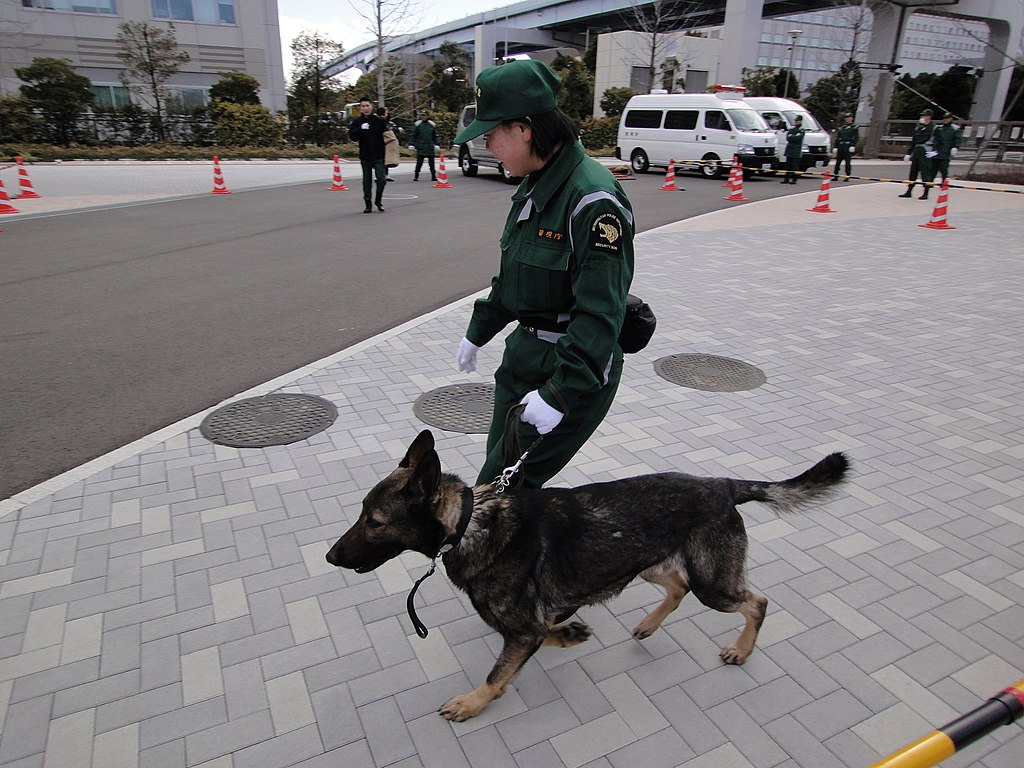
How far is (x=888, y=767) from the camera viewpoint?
149cm

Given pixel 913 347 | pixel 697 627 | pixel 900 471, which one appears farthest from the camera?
pixel 913 347

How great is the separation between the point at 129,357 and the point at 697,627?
5.47m

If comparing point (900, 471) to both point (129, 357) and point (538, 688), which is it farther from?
point (129, 357)

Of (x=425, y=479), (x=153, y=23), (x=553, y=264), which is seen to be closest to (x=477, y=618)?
(x=425, y=479)

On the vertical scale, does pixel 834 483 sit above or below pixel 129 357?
above

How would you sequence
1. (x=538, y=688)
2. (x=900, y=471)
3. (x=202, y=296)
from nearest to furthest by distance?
(x=538, y=688) → (x=900, y=471) → (x=202, y=296)

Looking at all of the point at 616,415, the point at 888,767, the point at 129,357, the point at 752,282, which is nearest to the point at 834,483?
the point at 888,767

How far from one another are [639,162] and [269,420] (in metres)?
21.8

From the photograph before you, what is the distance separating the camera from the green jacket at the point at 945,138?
15.2 m

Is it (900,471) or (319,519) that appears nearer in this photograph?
(319,519)

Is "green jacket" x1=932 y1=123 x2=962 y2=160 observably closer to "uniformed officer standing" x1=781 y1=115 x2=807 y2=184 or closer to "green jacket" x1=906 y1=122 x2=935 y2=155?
"green jacket" x1=906 y1=122 x2=935 y2=155

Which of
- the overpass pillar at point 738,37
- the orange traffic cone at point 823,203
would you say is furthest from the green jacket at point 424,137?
the overpass pillar at point 738,37

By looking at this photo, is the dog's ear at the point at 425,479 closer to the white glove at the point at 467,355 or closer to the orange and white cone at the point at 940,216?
the white glove at the point at 467,355

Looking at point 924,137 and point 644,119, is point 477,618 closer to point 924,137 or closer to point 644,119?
point 924,137
